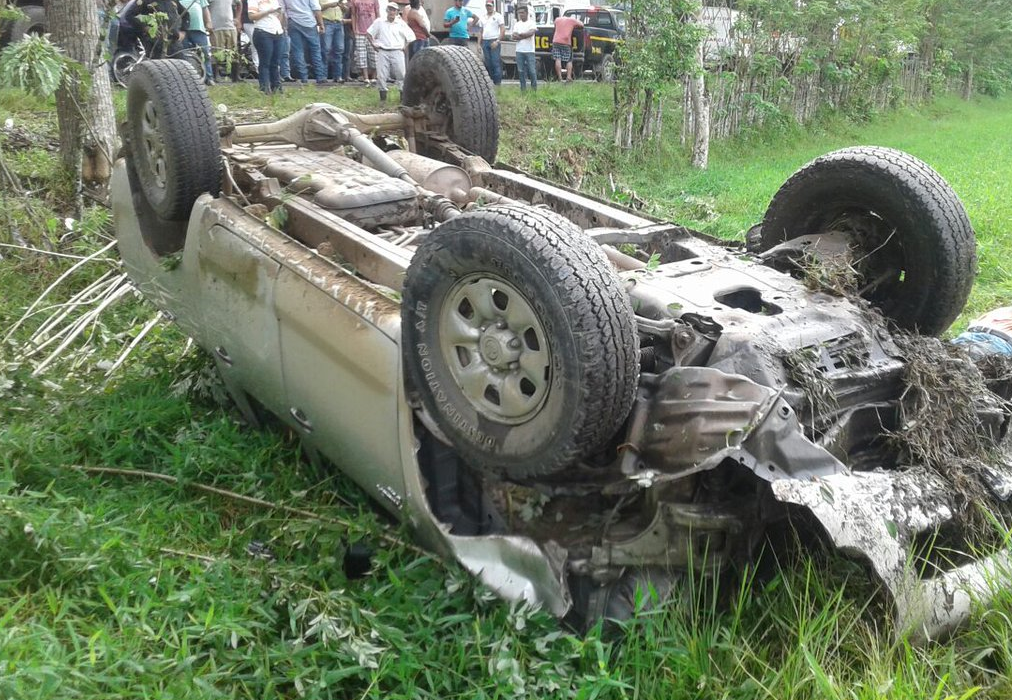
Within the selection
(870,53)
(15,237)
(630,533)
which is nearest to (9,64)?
(15,237)

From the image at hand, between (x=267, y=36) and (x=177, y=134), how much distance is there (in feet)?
23.9

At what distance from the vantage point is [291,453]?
13.6ft

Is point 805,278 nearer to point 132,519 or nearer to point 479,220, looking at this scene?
point 479,220

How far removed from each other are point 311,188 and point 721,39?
11705 mm

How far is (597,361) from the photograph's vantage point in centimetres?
258

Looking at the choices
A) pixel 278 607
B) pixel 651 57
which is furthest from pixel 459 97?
pixel 651 57

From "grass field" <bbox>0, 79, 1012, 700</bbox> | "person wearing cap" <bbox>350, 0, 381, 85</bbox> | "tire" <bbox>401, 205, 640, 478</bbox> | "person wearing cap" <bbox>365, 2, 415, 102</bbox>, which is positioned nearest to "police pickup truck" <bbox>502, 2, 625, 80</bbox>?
"person wearing cap" <bbox>350, 0, 381, 85</bbox>

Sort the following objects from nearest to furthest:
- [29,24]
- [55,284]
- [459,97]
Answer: [459,97]
[55,284]
[29,24]

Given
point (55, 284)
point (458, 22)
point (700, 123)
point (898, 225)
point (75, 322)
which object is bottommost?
point (700, 123)

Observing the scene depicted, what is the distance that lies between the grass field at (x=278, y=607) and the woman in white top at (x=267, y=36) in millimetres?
6823

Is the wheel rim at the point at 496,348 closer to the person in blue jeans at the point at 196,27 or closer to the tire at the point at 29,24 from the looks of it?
the person in blue jeans at the point at 196,27

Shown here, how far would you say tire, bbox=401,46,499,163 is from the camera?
5.15 meters

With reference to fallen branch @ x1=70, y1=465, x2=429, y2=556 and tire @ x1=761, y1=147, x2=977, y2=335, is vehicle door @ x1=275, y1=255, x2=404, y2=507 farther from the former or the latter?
tire @ x1=761, y1=147, x2=977, y2=335

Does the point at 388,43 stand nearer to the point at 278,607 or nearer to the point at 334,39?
the point at 334,39
